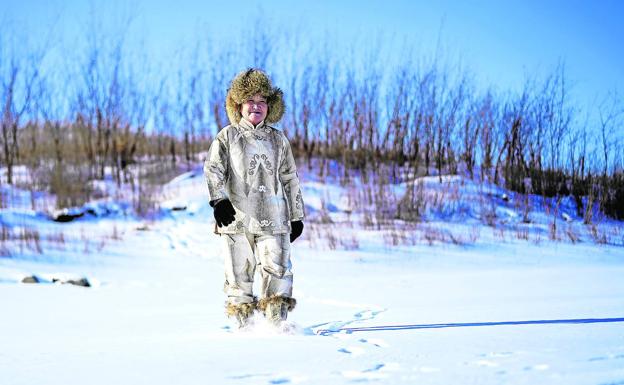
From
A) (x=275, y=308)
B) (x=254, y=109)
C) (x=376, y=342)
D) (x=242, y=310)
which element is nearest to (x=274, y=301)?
(x=275, y=308)

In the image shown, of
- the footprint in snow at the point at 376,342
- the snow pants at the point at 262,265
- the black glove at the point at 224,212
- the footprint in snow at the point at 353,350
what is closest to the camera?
the footprint in snow at the point at 353,350

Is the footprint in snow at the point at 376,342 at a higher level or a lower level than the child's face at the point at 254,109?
lower

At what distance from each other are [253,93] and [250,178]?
425 mm

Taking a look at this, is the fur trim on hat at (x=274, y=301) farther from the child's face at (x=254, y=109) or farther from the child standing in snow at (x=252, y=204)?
the child's face at (x=254, y=109)

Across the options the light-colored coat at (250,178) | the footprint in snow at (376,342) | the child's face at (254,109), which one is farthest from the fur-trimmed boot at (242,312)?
the child's face at (254,109)

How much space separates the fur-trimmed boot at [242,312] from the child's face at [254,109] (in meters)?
0.88

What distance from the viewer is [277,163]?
280 cm

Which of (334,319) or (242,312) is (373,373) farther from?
(334,319)

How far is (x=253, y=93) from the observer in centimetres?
281

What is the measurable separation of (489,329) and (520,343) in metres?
0.35

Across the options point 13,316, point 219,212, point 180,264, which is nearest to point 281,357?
point 219,212

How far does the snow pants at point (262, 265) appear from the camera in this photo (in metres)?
2.74

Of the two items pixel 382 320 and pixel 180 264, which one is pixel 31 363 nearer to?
pixel 382 320

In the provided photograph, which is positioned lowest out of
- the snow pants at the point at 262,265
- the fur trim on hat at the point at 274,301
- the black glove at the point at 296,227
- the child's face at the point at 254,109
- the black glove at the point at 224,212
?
the fur trim on hat at the point at 274,301
